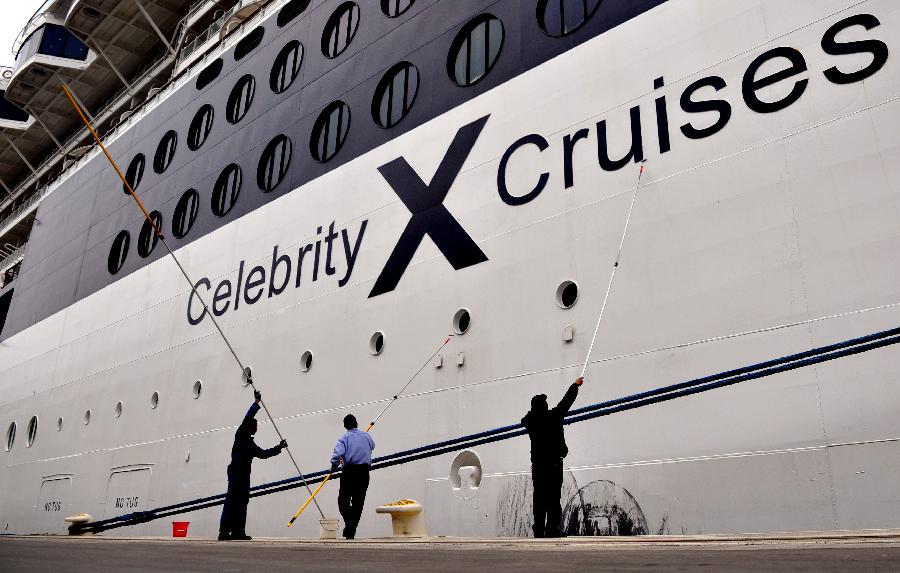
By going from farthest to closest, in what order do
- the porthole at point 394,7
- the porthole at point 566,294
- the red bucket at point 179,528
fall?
the porthole at point 394,7 < the red bucket at point 179,528 < the porthole at point 566,294

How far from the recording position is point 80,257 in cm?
1406

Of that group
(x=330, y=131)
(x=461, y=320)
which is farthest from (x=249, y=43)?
(x=461, y=320)

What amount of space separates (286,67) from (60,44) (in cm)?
959

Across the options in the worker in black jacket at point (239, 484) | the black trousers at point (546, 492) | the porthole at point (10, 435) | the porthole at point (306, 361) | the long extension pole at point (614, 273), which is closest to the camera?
the black trousers at point (546, 492)

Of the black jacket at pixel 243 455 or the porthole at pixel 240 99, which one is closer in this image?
the black jacket at pixel 243 455

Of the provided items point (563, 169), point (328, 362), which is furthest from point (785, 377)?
point (328, 362)

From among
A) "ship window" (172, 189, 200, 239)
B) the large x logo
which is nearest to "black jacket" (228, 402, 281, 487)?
the large x logo

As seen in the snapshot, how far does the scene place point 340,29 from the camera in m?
9.67

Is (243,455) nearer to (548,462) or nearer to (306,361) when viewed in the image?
(306,361)

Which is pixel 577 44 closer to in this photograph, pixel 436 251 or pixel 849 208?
pixel 436 251

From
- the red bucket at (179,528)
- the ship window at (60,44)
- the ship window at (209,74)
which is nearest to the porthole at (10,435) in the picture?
the ship window at (209,74)

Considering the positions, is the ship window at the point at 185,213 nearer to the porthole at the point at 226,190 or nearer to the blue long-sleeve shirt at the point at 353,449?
the porthole at the point at 226,190

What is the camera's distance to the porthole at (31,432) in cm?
1312

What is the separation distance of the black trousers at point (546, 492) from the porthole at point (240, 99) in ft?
25.5
